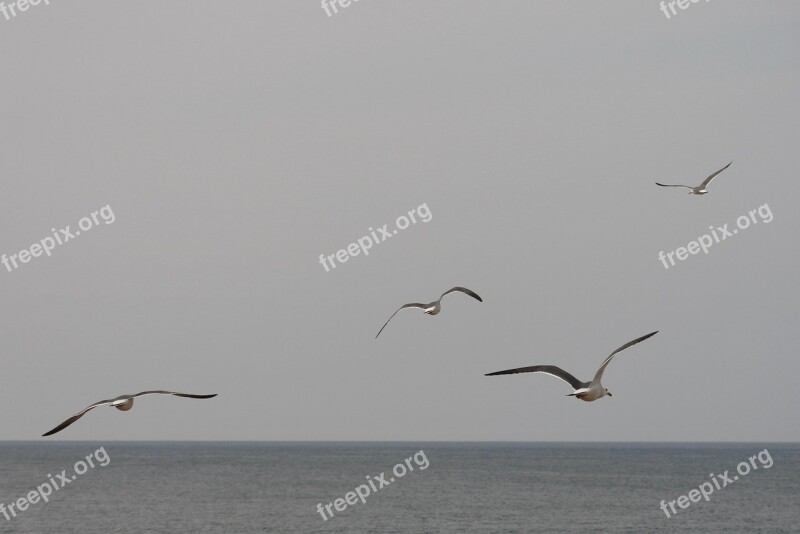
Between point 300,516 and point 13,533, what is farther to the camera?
point 300,516

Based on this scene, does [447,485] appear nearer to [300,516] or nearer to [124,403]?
[300,516]

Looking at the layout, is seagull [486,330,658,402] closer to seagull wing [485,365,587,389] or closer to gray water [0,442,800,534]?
seagull wing [485,365,587,389]

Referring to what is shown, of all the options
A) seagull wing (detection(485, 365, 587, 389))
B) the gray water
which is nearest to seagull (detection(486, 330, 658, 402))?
seagull wing (detection(485, 365, 587, 389))

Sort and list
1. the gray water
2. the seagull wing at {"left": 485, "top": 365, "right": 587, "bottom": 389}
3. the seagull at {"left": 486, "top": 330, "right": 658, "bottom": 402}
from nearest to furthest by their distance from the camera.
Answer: the seagull wing at {"left": 485, "top": 365, "right": 587, "bottom": 389}, the seagull at {"left": 486, "top": 330, "right": 658, "bottom": 402}, the gray water

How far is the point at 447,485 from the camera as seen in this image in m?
158

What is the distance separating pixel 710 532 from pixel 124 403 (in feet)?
275

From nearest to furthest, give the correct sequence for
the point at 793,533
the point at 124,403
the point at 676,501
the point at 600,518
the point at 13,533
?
the point at 124,403 < the point at 13,533 < the point at 793,533 < the point at 600,518 < the point at 676,501

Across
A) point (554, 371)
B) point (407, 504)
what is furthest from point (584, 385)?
point (407, 504)

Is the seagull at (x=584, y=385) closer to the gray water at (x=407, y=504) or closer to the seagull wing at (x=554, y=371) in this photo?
the seagull wing at (x=554, y=371)

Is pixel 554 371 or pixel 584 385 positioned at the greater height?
pixel 554 371

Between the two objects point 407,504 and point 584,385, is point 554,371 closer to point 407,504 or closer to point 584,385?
point 584,385

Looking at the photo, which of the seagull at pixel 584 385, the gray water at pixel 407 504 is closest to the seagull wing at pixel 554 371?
the seagull at pixel 584 385

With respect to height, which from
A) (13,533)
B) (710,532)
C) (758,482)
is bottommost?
(758,482)

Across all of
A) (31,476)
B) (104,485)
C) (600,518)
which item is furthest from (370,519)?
(31,476)
